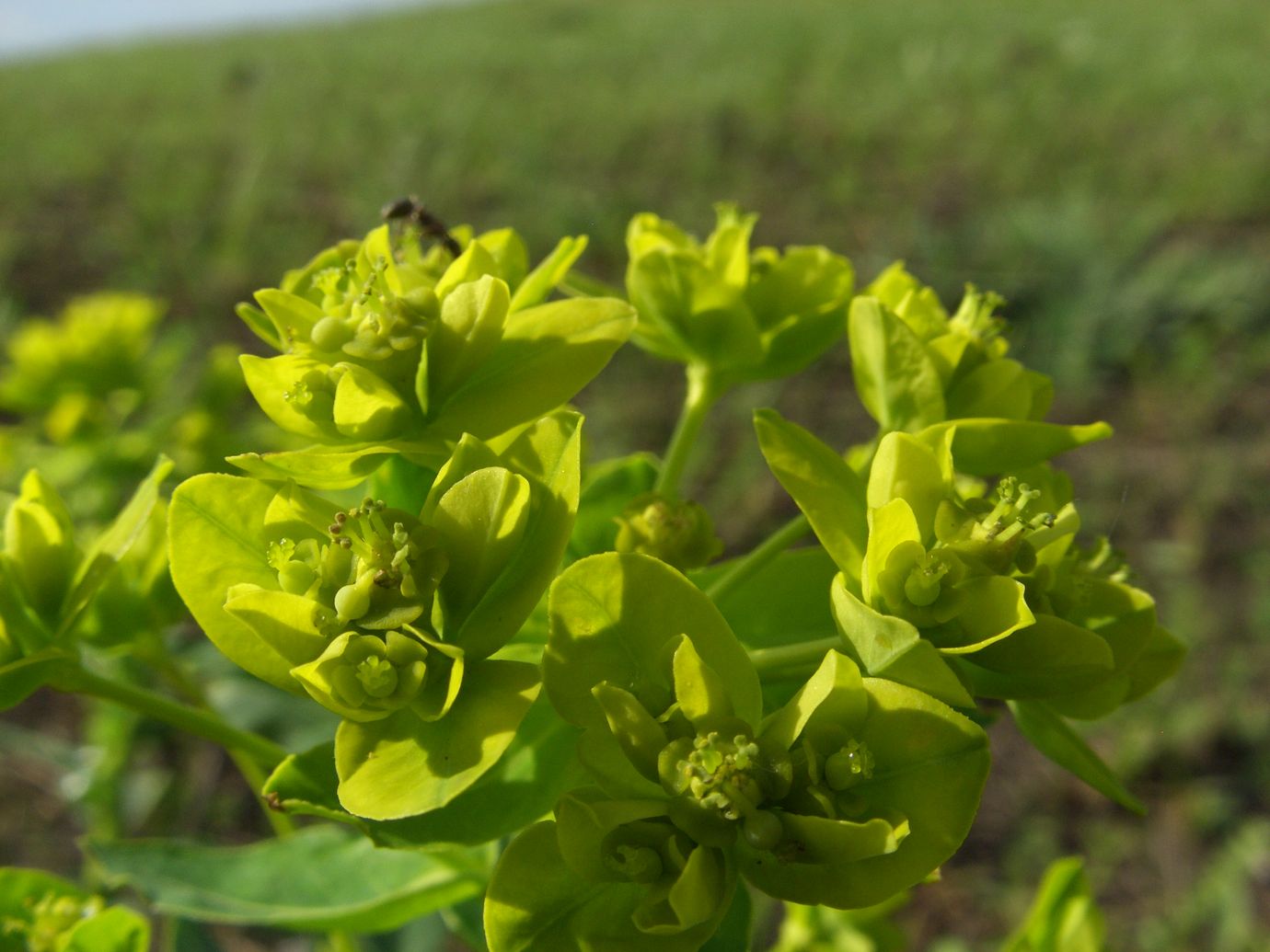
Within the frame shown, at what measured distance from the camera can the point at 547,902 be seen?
1156 mm

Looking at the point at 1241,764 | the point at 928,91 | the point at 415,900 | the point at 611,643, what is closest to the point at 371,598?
the point at 611,643

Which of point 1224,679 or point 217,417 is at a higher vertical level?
point 217,417

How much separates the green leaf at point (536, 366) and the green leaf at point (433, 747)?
1.04 ft

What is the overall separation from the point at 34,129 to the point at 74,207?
2353 millimetres

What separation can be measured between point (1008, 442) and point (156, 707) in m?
1.15

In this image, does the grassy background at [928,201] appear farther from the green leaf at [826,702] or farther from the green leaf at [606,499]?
the green leaf at [826,702]

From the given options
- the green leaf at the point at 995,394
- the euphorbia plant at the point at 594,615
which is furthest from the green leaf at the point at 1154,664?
the green leaf at the point at 995,394

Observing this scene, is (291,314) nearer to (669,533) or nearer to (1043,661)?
(669,533)

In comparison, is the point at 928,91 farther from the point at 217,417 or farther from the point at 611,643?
the point at 611,643

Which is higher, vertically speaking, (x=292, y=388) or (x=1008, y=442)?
(x=292, y=388)

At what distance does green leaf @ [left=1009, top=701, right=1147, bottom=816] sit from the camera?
135 centimetres

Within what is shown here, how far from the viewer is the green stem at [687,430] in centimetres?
169

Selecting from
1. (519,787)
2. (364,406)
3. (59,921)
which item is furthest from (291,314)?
(59,921)

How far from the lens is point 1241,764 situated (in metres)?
4.12
